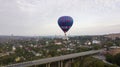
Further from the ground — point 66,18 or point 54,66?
point 66,18

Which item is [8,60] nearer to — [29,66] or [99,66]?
[29,66]

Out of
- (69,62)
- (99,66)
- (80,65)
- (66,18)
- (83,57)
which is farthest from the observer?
(83,57)

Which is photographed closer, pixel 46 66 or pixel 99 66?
pixel 99 66

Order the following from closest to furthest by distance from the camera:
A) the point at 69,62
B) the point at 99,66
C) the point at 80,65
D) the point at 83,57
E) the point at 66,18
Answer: the point at 66,18, the point at 99,66, the point at 80,65, the point at 69,62, the point at 83,57

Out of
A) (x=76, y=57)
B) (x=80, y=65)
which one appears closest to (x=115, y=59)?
(x=80, y=65)

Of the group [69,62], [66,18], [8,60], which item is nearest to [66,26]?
[66,18]

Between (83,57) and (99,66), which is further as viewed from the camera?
(83,57)

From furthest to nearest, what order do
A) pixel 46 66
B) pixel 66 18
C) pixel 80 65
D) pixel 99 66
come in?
pixel 80 65 → pixel 46 66 → pixel 99 66 → pixel 66 18

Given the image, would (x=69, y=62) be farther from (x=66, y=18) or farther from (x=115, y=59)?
(x=66, y=18)

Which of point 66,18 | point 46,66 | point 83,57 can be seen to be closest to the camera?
point 66,18

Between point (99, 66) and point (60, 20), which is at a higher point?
point (60, 20)
